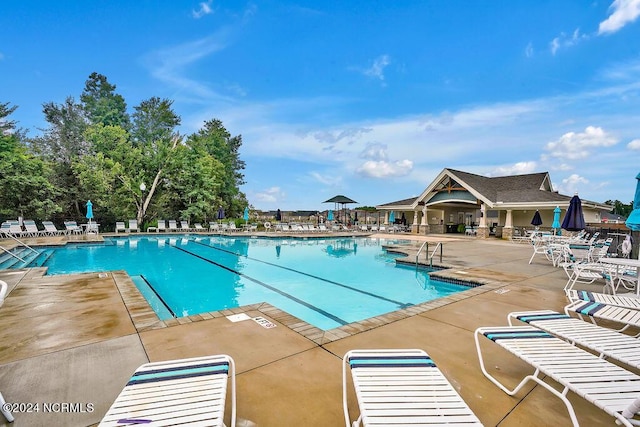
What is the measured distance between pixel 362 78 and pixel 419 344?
20545 mm

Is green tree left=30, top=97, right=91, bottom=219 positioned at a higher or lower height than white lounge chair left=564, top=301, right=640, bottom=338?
higher

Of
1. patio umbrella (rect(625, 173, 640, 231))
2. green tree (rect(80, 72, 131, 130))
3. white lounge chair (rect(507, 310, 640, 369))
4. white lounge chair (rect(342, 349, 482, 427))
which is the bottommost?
white lounge chair (rect(342, 349, 482, 427))

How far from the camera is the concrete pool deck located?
6.57ft

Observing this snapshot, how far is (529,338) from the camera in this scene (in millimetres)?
2346

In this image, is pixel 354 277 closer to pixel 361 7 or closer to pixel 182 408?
pixel 182 408

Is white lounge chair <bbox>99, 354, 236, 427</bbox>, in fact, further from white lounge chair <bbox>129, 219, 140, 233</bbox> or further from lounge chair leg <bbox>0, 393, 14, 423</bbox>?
white lounge chair <bbox>129, 219, 140, 233</bbox>

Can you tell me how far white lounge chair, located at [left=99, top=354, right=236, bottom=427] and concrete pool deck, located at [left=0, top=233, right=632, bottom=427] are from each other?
454 mm

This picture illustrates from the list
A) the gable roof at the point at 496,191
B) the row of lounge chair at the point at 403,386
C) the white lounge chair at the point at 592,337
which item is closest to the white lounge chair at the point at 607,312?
the white lounge chair at the point at 592,337

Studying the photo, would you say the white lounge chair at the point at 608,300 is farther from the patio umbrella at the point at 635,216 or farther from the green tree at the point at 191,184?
the green tree at the point at 191,184

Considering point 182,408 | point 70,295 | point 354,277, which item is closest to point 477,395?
point 182,408

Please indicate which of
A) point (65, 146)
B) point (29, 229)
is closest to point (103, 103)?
point (65, 146)

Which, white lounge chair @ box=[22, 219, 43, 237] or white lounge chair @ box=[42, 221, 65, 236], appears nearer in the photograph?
white lounge chair @ box=[22, 219, 43, 237]

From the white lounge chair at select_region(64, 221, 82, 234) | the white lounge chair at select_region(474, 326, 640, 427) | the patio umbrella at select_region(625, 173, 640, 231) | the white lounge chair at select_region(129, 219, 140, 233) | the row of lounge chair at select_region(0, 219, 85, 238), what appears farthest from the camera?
the white lounge chair at select_region(129, 219, 140, 233)

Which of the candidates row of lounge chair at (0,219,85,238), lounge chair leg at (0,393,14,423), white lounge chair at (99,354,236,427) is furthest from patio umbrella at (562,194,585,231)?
row of lounge chair at (0,219,85,238)
